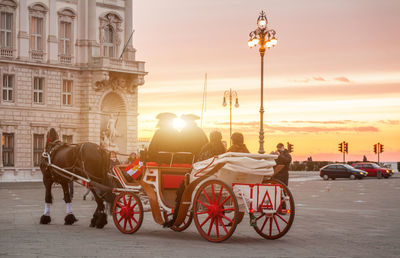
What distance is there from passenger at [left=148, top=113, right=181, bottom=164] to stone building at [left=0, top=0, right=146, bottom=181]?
3607 cm

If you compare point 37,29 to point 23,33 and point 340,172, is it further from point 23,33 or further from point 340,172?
point 340,172

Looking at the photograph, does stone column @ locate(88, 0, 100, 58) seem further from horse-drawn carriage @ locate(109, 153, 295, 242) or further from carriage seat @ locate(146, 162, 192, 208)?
horse-drawn carriage @ locate(109, 153, 295, 242)

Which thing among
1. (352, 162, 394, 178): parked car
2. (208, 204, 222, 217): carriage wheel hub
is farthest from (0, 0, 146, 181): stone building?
(208, 204, 222, 217): carriage wheel hub

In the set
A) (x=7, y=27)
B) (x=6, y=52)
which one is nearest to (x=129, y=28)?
(x=7, y=27)

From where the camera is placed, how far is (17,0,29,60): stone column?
48844mm

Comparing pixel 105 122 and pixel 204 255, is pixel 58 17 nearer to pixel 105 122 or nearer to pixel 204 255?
pixel 105 122

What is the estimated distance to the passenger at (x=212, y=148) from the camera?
12977mm

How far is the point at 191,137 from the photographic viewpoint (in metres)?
13.6

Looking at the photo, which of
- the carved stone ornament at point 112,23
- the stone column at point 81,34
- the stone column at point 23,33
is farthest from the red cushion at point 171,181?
the carved stone ornament at point 112,23

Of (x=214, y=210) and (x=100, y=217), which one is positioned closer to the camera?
(x=214, y=210)

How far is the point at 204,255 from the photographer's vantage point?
10.4 meters

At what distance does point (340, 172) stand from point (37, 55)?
23.4 m

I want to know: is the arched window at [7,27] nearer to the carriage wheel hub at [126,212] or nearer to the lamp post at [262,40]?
the lamp post at [262,40]

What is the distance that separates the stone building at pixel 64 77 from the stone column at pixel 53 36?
7 cm
